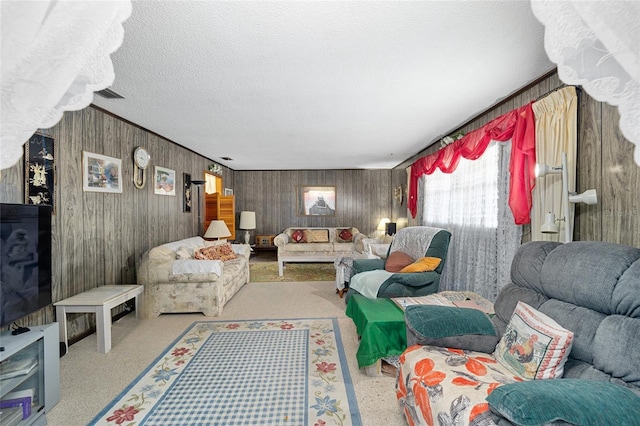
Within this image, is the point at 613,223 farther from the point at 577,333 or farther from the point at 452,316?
the point at 452,316

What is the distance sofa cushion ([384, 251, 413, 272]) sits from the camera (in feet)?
11.3

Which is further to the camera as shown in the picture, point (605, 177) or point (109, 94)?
point (109, 94)

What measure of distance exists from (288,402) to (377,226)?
6183 mm

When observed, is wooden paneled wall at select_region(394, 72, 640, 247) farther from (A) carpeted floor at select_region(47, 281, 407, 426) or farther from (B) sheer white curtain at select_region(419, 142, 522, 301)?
(A) carpeted floor at select_region(47, 281, 407, 426)

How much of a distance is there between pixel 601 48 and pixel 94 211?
3877mm

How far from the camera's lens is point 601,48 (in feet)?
2.33

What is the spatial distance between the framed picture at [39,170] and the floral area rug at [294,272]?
3.25 meters

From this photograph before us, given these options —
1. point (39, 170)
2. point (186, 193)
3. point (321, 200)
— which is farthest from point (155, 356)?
point (321, 200)

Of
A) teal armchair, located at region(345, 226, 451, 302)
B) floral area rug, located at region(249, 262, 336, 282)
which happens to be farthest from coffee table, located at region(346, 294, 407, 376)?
floral area rug, located at region(249, 262, 336, 282)

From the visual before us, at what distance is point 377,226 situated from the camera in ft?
25.4

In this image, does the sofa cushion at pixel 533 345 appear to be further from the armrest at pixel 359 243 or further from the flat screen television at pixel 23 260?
the armrest at pixel 359 243

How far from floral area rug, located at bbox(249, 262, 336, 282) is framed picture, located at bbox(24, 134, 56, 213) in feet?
10.7

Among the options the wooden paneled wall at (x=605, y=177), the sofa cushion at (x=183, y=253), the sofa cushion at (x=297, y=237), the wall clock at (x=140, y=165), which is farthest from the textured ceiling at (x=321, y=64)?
the sofa cushion at (x=297, y=237)

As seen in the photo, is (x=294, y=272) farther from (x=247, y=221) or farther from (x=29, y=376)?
(x=29, y=376)
